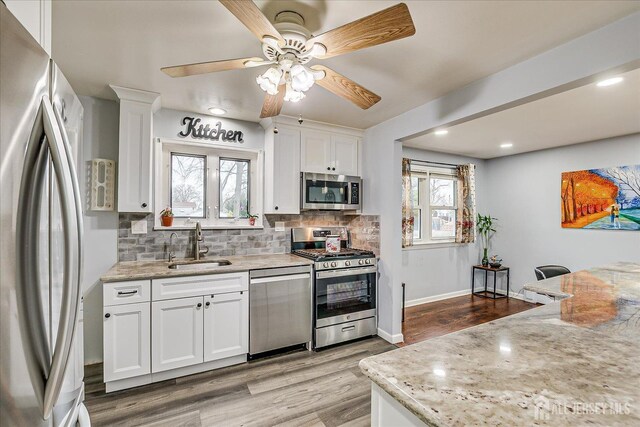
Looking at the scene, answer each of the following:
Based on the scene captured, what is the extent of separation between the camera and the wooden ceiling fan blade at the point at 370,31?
117 centimetres

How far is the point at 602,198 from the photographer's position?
3.78 meters

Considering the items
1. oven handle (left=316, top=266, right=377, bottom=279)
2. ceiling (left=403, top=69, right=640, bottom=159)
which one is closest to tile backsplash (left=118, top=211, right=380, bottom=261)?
oven handle (left=316, top=266, right=377, bottom=279)

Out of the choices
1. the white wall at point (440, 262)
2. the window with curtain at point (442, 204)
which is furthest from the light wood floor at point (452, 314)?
the window with curtain at point (442, 204)

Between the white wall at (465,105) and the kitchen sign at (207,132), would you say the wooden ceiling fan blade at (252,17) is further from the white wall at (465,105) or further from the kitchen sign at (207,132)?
the kitchen sign at (207,132)

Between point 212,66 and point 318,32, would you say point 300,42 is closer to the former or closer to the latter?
point 318,32

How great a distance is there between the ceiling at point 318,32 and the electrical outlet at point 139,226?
45.9 inches

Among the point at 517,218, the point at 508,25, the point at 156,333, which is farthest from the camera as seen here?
the point at 517,218

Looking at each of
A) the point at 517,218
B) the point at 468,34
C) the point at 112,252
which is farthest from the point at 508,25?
the point at 517,218

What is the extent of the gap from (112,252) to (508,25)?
3.49 metres

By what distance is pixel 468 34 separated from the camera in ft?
5.52

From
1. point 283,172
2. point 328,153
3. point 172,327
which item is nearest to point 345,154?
point 328,153

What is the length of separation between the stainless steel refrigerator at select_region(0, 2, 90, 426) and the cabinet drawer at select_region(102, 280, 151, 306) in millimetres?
1576

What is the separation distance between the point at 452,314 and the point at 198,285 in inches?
137

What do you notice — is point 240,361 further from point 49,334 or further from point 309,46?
point 309,46
